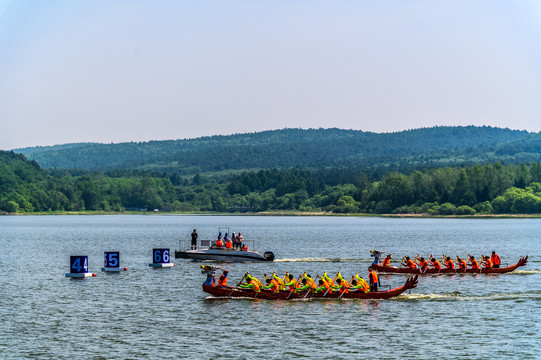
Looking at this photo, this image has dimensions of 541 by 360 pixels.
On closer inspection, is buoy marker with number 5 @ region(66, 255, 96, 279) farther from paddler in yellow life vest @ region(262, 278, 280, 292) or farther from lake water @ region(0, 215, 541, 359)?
paddler in yellow life vest @ region(262, 278, 280, 292)

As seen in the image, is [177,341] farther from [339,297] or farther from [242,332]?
[339,297]

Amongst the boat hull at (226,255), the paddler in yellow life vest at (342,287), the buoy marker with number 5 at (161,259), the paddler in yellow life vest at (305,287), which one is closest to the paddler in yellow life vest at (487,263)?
the boat hull at (226,255)

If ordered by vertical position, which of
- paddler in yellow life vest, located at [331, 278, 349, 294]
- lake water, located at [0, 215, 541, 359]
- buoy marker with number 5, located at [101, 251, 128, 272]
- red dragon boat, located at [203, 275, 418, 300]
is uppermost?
buoy marker with number 5, located at [101, 251, 128, 272]

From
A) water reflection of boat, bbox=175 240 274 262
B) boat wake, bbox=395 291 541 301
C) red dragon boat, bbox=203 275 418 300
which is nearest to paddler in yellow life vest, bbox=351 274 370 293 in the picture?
red dragon boat, bbox=203 275 418 300

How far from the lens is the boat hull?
3610 inches

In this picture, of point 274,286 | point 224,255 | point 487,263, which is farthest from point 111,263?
point 487,263

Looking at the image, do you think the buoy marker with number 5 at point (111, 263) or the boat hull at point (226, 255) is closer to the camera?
the buoy marker with number 5 at point (111, 263)

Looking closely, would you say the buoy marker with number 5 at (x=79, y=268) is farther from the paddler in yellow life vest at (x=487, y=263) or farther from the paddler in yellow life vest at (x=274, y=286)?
the paddler in yellow life vest at (x=487, y=263)

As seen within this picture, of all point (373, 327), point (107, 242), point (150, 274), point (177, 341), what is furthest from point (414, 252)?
point (177, 341)

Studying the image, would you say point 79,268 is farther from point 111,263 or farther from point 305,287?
point 305,287

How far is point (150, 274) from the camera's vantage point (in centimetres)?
8169

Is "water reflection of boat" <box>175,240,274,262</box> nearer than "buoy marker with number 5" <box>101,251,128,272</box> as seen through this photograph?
No

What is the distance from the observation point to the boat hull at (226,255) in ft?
301

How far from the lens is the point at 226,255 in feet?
302
